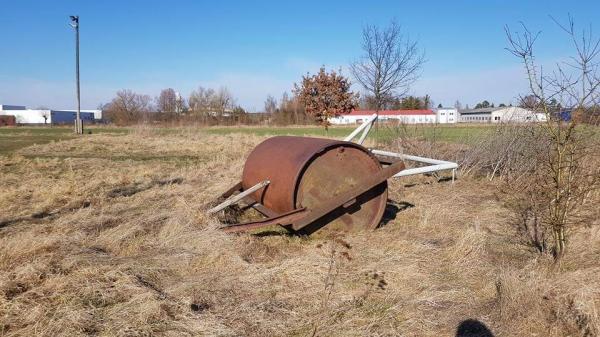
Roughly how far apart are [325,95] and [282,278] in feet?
99.7

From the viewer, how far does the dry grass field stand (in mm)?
3316

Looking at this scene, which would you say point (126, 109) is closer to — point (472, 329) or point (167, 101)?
point (167, 101)

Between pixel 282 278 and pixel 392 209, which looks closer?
pixel 282 278

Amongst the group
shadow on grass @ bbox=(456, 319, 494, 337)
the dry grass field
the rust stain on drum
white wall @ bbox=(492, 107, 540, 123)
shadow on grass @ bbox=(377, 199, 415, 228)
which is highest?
white wall @ bbox=(492, 107, 540, 123)

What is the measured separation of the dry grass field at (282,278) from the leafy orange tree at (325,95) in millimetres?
27125

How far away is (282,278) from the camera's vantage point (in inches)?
166

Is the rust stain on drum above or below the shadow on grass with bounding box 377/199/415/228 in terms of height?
above

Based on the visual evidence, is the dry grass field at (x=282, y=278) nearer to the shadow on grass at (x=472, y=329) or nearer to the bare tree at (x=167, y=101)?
the shadow on grass at (x=472, y=329)

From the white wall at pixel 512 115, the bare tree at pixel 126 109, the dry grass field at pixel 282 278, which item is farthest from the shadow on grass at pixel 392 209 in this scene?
the bare tree at pixel 126 109

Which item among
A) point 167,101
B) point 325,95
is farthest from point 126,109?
point 325,95

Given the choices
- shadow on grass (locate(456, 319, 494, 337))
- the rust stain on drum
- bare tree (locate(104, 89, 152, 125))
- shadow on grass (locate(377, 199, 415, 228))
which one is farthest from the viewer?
bare tree (locate(104, 89, 152, 125))

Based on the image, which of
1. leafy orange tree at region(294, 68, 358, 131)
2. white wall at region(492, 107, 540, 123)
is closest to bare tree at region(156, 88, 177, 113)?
leafy orange tree at region(294, 68, 358, 131)

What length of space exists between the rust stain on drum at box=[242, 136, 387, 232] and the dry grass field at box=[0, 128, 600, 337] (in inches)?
12.2

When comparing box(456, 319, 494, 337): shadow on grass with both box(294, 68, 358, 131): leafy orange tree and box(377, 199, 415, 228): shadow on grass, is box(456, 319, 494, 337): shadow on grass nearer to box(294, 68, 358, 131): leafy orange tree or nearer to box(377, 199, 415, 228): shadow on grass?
box(377, 199, 415, 228): shadow on grass
